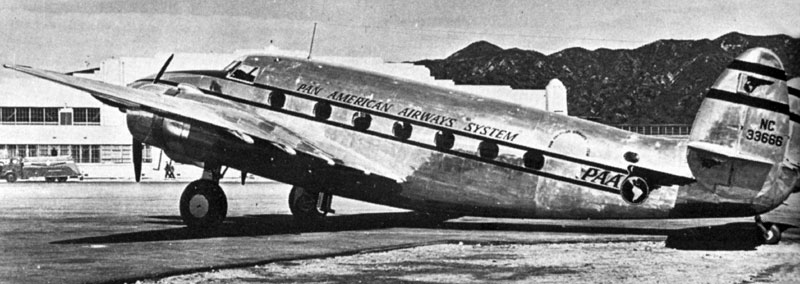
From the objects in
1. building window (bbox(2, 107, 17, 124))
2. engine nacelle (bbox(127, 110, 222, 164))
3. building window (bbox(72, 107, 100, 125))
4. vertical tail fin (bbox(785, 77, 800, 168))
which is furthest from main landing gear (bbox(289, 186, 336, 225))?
building window (bbox(2, 107, 17, 124))

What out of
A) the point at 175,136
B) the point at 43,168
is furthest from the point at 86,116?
the point at 175,136

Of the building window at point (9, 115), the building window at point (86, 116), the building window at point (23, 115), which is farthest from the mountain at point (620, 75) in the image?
the building window at point (9, 115)

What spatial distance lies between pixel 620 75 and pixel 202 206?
136993 millimetres

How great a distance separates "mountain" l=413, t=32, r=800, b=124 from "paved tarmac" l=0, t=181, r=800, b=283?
10731 cm

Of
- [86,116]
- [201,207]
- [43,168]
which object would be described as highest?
[201,207]

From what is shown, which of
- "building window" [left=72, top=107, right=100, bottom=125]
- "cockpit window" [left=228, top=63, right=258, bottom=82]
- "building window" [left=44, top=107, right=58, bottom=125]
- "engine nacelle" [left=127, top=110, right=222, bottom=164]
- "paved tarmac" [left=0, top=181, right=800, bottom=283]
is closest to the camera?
"paved tarmac" [left=0, top=181, right=800, bottom=283]

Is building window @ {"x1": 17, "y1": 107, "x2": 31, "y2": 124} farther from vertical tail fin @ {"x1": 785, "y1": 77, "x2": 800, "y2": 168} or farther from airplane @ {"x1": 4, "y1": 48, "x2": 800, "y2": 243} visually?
vertical tail fin @ {"x1": 785, "y1": 77, "x2": 800, "y2": 168}

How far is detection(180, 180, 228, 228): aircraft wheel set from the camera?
18172 mm

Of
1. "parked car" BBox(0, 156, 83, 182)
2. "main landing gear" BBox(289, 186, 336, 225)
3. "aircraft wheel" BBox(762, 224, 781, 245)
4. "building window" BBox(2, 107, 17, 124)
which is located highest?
"aircraft wheel" BBox(762, 224, 781, 245)

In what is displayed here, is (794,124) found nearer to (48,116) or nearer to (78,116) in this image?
(78,116)

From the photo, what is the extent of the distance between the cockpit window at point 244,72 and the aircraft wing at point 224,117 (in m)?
0.81

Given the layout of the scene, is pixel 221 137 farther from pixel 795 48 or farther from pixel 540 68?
pixel 540 68

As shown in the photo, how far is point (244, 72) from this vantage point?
19672 millimetres

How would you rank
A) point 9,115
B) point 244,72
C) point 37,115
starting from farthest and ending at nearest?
1. point 37,115
2. point 9,115
3. point 244,72
